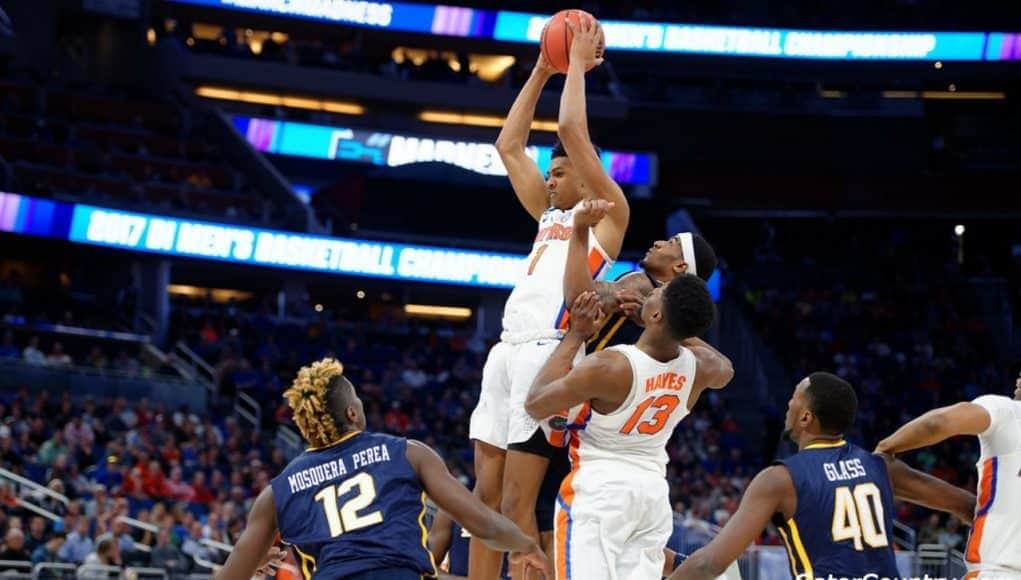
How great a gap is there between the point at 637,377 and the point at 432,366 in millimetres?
23881

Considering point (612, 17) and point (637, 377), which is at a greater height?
point (612, 17)

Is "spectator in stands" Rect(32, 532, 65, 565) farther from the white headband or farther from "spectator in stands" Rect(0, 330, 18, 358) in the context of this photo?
the white headband

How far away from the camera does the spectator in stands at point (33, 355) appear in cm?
2397

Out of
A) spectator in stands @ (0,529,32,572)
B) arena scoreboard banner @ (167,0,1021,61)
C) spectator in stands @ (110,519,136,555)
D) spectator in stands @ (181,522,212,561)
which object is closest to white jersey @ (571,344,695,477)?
spectator in stands @ (110,519,136,555)

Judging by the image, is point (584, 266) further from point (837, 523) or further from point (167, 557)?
point (167, 557)

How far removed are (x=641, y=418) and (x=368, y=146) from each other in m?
32.8

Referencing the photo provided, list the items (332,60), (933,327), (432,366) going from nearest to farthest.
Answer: (432,366), (933,327), (332,60)

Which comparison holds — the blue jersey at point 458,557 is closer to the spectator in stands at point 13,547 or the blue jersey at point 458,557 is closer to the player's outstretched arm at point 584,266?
the player's outstretched arm at point 584,266

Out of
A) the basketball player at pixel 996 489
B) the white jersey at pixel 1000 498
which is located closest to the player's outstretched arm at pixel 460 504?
the basketball player at pixel 996 489

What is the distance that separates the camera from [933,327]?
3575 cm

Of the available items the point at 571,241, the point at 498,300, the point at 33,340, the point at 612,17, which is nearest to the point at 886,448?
the point at 571,241

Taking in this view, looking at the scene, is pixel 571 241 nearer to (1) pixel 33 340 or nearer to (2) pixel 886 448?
Result: (2) pixel 886 448

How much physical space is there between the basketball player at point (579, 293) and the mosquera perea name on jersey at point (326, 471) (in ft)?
3.86

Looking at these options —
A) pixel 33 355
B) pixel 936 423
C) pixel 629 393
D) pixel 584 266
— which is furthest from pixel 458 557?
pixel 33 355
